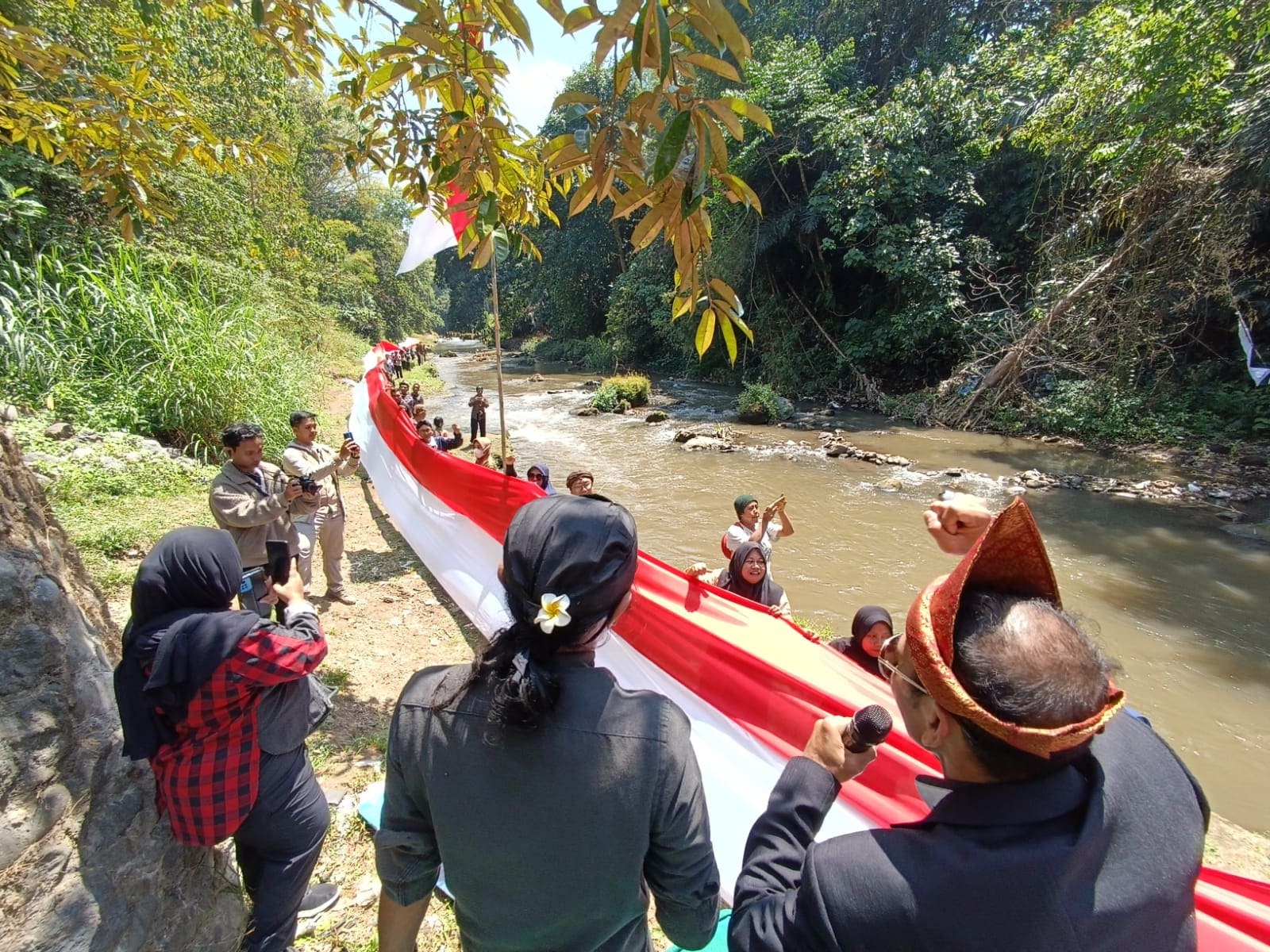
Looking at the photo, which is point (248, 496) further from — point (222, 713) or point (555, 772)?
point (555, 772)

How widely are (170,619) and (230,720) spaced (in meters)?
0.35

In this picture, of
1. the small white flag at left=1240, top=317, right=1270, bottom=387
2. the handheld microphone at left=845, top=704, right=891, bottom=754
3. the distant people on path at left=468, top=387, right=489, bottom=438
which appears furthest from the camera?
the distant people on path at left=468, top=387, right=489, bottom=438

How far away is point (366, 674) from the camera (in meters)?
4.08

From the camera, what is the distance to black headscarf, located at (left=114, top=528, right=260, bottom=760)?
1.64 m

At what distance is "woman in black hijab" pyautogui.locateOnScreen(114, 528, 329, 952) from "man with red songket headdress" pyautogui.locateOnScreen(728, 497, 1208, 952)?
1.53m

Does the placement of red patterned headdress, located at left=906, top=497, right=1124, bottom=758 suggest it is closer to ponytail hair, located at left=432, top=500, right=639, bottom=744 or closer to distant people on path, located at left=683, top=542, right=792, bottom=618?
ponytail hair, located at left=432, top=500, right=639, bottom=744

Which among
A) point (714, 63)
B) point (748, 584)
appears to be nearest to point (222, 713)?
point (714, 63)

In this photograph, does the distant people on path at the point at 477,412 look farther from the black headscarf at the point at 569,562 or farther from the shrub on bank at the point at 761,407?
the black headscarf at the point at 569,562

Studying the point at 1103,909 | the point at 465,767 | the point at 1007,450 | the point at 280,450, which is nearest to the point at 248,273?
the point at 280,450

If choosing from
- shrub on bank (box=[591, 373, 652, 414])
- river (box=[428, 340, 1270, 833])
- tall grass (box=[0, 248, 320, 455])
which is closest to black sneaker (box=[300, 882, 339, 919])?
river (box=[428, 340, 1270, 833])

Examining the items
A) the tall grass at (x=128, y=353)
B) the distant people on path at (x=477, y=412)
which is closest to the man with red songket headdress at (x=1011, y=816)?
the tall grass at (x=128, y=353)

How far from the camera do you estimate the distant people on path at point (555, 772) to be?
1.05 meters

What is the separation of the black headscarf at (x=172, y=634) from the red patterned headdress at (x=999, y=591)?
181cm

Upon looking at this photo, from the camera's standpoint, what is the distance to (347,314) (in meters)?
26.6
